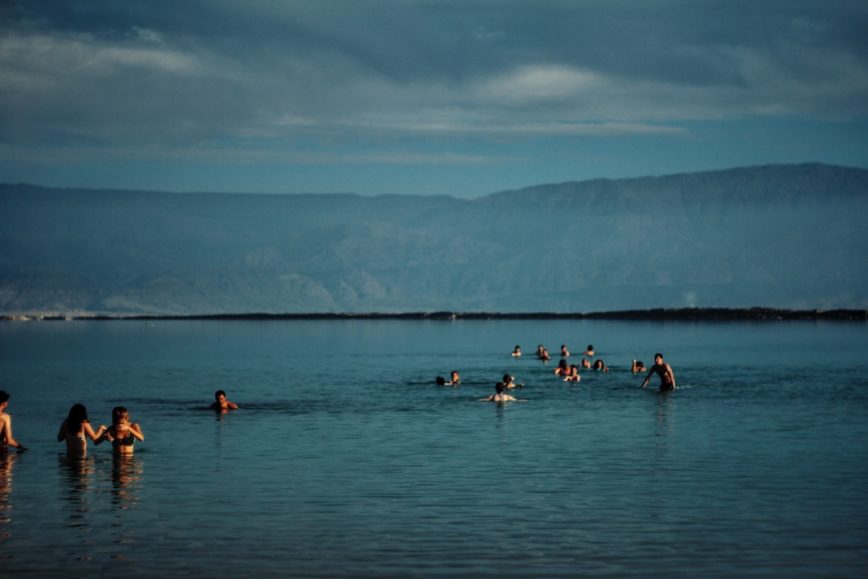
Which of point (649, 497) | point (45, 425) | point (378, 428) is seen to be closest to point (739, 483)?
point (649, 497)

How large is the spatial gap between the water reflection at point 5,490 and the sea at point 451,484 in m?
0.11

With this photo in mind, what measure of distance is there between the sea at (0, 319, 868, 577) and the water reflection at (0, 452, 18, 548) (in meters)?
0.11

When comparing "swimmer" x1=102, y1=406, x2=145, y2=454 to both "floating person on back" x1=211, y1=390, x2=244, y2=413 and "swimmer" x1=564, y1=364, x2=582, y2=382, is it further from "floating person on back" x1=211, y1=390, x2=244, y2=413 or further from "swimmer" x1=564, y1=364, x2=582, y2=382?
"swimmer" x1=564, y1=364, x2=582, y2=382

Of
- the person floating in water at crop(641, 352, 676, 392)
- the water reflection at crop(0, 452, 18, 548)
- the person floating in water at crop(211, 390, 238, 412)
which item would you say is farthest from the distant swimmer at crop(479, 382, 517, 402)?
the water reflection at crop(0, 452, 18, 548)

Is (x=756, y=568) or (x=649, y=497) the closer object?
(x=756, y=568)

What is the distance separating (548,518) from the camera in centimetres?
2472

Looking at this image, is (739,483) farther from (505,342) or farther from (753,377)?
(505,342)

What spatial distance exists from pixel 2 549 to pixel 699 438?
2169cm

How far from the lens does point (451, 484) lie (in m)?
29.0

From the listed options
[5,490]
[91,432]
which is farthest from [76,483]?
[91,432]

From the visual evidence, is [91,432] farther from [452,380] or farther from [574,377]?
[574,377]

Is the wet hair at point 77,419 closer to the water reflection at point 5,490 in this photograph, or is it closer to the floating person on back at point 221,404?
the water reflection at point 5,490

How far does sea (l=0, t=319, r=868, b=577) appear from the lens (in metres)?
21.5

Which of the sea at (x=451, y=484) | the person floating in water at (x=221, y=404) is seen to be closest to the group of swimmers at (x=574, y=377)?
the sea at (x=451, y=484)
